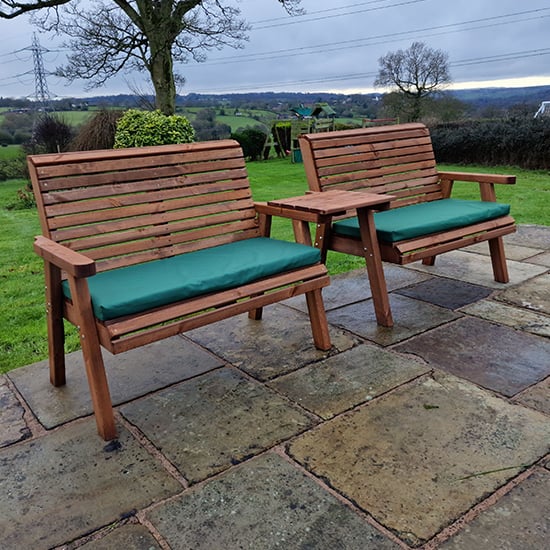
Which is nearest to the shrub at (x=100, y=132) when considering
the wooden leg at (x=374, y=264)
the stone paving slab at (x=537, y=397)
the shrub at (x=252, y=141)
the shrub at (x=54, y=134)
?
the shrub at (x=54, y=134)

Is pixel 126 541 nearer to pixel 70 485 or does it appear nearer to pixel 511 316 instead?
pixel 70 485

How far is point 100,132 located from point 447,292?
9982 mm

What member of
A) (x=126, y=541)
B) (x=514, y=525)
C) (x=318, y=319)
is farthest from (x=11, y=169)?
(x=514, y=525)

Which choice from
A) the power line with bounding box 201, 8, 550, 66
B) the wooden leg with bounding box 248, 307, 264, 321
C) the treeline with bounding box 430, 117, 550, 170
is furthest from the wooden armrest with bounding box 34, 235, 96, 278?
the power line with bounding box 201, 8, 550, 66

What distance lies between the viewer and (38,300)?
12.6 ft

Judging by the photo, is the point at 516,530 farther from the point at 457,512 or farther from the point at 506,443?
the point at 506,443

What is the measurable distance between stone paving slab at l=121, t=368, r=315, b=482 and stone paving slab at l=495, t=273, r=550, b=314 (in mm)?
1870

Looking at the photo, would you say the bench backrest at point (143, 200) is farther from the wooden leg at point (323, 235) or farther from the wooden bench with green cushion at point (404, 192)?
the wooden bench with green cushion at point (404, 192)

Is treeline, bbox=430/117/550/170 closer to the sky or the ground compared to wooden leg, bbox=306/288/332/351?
closer to the sky

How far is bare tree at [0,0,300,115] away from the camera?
13.1m

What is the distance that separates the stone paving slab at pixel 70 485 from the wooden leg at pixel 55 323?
0.40 meters

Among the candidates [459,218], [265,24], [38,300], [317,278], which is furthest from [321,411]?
[265,24]

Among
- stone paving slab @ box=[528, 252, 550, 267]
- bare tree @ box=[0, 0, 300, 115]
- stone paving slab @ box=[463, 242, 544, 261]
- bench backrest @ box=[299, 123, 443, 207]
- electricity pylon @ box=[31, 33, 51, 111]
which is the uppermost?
electricity pylon @ box=[31, 33, 51, 111]

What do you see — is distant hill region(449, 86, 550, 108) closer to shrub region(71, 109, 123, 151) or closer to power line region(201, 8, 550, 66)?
power line region(201, 8, 550, 66)
